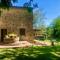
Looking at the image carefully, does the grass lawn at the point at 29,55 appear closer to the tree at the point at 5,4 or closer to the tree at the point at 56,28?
the tree at the point at 5,4

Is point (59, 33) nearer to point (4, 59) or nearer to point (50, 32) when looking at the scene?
point (50, 32)

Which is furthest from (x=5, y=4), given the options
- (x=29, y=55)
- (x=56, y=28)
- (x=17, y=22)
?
(x=56, y=28)

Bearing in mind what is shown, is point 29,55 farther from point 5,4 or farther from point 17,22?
point 17,22

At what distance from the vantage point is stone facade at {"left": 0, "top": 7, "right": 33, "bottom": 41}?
27.5m

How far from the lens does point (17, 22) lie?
27953 mm

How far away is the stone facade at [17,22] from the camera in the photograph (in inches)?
1082

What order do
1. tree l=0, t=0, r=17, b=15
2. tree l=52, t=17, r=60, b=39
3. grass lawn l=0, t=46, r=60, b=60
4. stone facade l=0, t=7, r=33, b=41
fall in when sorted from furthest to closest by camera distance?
tree l=52, t=17, r=60, b=39 < stone facade l=0, t=7, r=33, b=41 < grass lawn l=0, t=46, r=60, b=60 < tree l=0, t=0, r=17, b=15

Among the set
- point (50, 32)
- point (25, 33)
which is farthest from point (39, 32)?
point (25, 33)

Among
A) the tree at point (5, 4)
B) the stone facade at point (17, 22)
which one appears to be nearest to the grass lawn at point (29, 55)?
the tree at point (5, 4)

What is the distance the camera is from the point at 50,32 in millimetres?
44562

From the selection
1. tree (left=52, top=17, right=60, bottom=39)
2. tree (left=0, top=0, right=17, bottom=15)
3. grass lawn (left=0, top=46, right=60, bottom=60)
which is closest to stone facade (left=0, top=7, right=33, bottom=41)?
grass lawn (left=0, top=46, right=60, bottom=60)

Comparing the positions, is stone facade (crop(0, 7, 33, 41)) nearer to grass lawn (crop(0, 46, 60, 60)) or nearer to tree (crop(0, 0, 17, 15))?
grass lawn (crop(0, 46, 60, 60))

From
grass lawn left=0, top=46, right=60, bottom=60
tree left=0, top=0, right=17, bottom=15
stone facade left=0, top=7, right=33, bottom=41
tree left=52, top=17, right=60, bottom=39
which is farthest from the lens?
tree left=52, top=17, right=60, bottom=39

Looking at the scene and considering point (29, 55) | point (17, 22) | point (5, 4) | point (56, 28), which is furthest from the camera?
point (56, 28)
